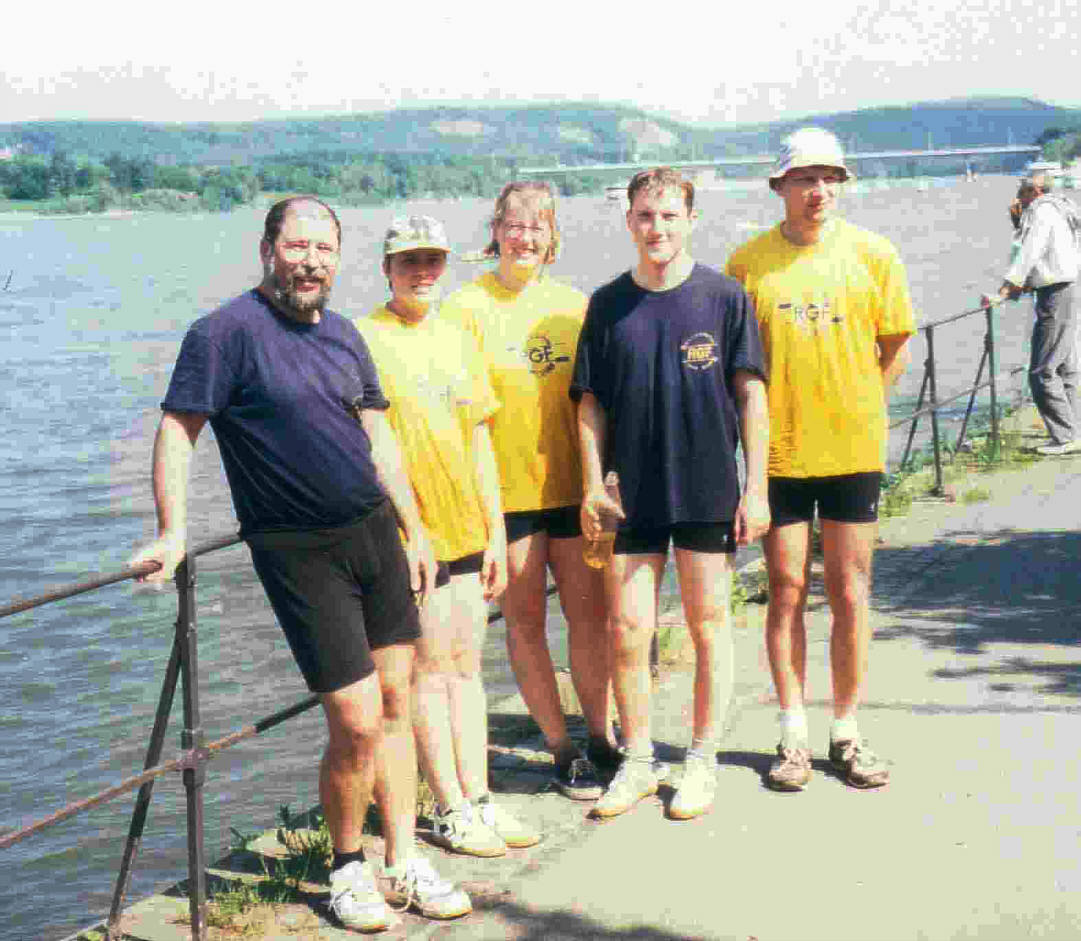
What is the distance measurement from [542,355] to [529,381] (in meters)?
0.09

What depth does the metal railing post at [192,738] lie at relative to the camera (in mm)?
4148

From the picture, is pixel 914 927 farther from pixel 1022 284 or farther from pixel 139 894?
pixel 1022 284

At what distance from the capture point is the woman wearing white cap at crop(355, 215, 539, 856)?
4.49 m

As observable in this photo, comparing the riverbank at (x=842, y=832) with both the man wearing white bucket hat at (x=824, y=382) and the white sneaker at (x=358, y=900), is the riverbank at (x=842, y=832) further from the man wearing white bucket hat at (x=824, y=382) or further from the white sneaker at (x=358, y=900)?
the man wearing white bucket hat at (x=824, y=382)

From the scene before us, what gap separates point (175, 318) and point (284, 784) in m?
42.3

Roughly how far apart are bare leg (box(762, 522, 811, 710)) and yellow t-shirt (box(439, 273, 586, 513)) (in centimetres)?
69

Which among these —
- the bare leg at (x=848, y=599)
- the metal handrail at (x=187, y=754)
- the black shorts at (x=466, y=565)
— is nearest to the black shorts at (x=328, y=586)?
the metal handrail at (x=187, y=754)

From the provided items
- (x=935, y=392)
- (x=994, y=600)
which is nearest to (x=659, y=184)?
(x=994, y=600)

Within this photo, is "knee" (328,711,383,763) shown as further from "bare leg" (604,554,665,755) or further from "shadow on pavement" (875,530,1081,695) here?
"shadow on pavement" (875,530,1081,695)

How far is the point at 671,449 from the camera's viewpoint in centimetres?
480

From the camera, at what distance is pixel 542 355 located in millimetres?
4977

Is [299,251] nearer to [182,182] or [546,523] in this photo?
[546,523]

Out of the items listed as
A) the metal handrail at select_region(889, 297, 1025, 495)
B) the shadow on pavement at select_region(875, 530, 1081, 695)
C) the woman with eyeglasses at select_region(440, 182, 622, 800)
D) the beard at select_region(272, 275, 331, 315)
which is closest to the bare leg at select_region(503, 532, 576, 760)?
the woman with eyeglasses at select_region(440, 182, 622, 800)

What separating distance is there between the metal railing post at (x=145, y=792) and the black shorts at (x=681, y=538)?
139cm
